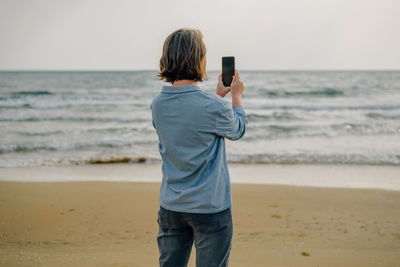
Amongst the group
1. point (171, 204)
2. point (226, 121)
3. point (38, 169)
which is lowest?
point (38, 169)

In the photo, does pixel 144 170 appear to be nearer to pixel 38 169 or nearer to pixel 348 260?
pixel 38 169

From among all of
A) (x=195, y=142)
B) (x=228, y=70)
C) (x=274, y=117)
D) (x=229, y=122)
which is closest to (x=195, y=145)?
(x=195, y=142)

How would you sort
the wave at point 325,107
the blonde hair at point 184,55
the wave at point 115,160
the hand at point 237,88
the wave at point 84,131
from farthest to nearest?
the wave at point 325,107 → the wave at point 84,131 → the wave at point 115,160 → the hand at point 237,88 → the blonde hair at point 184,55

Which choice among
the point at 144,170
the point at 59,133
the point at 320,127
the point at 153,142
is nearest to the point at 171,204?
the point at 144,170

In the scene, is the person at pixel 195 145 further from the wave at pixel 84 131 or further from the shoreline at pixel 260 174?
the wave at pixel 84 131

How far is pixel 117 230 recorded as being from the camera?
4.17 meters

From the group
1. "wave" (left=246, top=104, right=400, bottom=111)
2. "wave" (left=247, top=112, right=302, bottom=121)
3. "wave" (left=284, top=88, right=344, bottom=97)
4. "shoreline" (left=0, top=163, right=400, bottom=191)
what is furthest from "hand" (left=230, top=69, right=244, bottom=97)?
"wave" (left=284, top=88, right=344, bottom=97)

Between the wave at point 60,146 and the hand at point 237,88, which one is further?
the wave at point 60,146

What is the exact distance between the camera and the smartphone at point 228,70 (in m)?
1.86

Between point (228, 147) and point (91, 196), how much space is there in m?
4.80

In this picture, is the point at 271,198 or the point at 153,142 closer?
the point at 271,198

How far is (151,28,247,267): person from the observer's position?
1.53 m

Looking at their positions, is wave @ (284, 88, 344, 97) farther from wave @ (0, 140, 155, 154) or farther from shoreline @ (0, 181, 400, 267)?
shoreline @ (0, 181, 400, 267)

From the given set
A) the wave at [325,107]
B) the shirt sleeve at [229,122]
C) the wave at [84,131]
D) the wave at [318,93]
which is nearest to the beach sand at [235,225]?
the shirt sleeve at [229,122]
